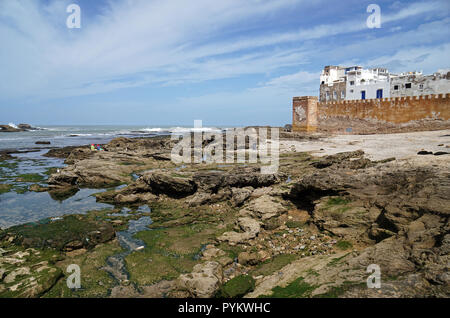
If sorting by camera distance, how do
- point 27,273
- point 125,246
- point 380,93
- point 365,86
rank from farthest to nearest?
1. point 365,86
2. point 380,93
3. point 125,246
4. point 27,273

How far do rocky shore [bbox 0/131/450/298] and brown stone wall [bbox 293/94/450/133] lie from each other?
A: 832 inches

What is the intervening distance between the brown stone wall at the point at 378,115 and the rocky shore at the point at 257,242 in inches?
832

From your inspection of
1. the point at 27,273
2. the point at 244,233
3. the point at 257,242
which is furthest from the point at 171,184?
Answer: the point at 27,273

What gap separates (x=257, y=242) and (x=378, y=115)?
28608 mm

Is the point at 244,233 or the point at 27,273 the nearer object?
the point at 27,273

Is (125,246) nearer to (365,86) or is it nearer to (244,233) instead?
(244,233)

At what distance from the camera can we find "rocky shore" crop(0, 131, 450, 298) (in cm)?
469

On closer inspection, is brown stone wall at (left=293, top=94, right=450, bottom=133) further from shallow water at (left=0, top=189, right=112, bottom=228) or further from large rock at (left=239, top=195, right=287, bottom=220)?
shallow water at (left=0, top=189, right=112, bottom=228)

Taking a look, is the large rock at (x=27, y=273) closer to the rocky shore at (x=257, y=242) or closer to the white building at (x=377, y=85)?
the rocky shore at (x=257, y=242)

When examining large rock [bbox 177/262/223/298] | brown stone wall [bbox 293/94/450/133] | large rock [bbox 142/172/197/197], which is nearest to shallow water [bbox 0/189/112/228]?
large rock [bbox 142/172/197/197]

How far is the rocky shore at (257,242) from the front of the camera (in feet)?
15.4

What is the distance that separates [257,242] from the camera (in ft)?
25.9
